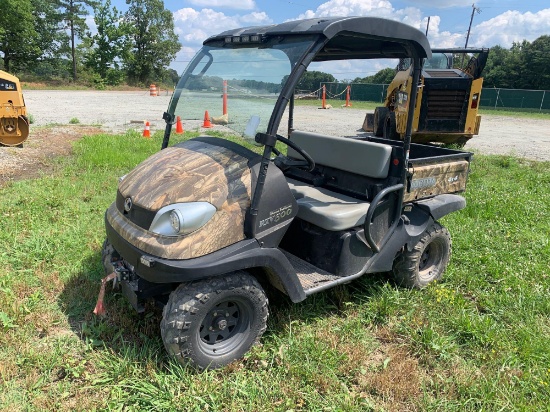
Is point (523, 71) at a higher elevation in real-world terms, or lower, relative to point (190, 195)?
higher

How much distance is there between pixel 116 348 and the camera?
2846 millimetres

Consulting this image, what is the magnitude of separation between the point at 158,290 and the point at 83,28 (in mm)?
47008

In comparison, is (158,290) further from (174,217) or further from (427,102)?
(427,102)

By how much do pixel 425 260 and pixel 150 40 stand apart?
163 feet

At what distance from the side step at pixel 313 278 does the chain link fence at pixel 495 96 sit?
25.5m

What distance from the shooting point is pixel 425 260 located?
3.98 m

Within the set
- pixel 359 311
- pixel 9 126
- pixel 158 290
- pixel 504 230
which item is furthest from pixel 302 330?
pixel 9 126

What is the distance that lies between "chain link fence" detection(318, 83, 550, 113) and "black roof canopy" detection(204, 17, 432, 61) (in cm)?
2485

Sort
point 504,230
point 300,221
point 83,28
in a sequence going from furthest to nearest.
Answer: point 83,28 → point 504,230 → point 300,221

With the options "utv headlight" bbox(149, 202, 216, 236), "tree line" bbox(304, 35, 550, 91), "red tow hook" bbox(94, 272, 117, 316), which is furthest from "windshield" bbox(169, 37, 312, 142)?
"tree line" bbox(304, 35, 550, 91)

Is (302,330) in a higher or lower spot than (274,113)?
lower

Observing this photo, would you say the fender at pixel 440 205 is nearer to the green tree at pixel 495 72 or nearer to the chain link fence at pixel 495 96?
the chain link fence at pixel 495 96

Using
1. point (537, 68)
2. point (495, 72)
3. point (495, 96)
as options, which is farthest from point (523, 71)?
point (495, 96)

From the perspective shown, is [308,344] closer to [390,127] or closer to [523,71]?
[390,127]
